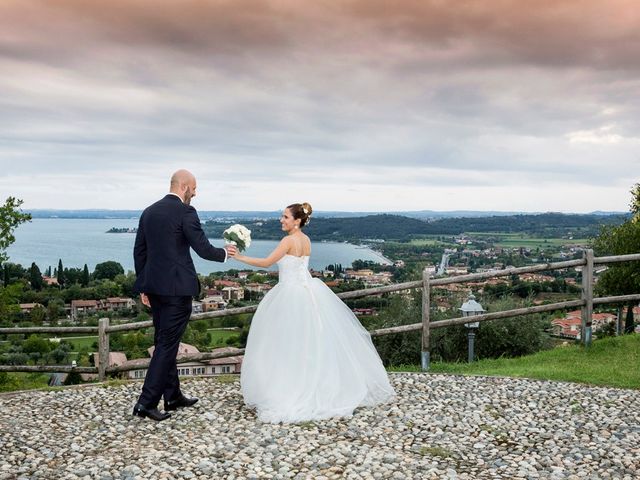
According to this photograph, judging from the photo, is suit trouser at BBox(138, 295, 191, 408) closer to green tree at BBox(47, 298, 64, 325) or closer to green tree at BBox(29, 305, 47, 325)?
green tree at BBox(29, 305, 47, 325)

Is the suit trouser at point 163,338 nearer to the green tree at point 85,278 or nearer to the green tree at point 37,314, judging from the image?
the green tree at point 37,314

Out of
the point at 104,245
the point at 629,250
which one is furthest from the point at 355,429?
the point at 104,245

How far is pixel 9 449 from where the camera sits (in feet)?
19.3

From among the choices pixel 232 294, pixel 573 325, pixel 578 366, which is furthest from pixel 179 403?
pixel 573 325

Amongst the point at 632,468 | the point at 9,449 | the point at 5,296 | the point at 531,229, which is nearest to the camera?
the point at 632,468

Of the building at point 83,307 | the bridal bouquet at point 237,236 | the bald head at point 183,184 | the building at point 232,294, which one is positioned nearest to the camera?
Result: the bald head at point 183,184

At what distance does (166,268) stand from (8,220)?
41.6 ft

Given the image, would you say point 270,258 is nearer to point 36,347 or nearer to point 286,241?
point 286,241

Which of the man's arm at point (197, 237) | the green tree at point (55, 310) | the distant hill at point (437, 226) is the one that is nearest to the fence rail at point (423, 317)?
the man's arm at point (197, 237)

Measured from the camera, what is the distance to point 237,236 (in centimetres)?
696

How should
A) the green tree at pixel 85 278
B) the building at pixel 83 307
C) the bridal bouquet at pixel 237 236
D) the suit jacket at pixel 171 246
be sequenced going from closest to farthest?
the suit jacket at pixel 171 246, the bridal bouquet at pixel 237 236, the building at pixel 83 307, the green tree at pixel 85 278

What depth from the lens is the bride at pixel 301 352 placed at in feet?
22.1

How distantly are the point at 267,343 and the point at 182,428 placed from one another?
50.4 inches

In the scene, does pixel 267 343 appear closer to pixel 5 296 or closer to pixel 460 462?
pixel 460 462
